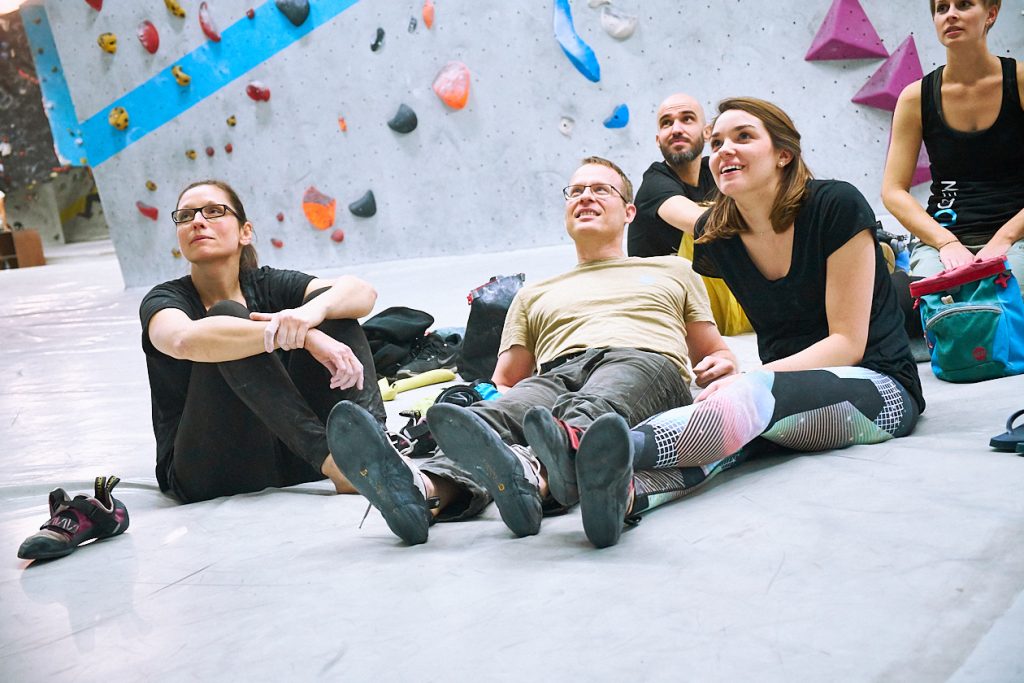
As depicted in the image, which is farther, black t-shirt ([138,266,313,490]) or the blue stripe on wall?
the blue stripe on wall

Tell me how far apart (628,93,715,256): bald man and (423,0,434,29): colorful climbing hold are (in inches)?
103

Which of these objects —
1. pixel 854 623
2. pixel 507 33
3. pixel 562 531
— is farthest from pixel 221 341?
pixel 507 33

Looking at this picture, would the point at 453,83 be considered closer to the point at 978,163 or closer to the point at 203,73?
the point at 203,73

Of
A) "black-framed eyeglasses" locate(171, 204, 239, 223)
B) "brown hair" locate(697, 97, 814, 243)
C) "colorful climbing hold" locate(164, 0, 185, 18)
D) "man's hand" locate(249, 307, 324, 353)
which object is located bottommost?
"man's hand" locate(249, 307, 324, 353)

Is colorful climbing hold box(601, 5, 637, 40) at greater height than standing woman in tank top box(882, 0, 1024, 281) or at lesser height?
greater

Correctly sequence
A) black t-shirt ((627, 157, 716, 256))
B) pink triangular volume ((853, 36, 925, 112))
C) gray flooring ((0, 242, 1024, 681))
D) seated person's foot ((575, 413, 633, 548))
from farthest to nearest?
pink triangular volume ((853, 36, 925, 112)) < black t-shirt ((627, 157, 716, 256)) < seated person's foot ((575, 413, 633, 548)) < gray flooring ((0, 242, 1024, 681))

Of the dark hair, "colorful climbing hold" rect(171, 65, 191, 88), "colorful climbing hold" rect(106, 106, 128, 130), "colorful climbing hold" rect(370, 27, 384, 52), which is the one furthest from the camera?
"colorful climbing hold" rect(106, 106, 128, 130)

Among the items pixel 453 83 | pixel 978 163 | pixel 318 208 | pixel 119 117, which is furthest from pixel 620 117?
pixel 119 117

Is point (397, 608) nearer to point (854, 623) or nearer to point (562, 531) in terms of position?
point (562, 531)

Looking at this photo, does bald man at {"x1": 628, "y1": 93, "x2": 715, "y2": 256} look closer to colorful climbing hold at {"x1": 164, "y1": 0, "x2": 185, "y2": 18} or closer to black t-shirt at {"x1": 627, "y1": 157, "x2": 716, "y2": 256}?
black t-shirt at {"x1": 627, "y1": 157, "x2": 716, "y2": 256}

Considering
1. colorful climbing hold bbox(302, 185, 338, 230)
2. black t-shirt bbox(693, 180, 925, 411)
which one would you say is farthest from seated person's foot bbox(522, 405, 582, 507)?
colorful climbing hold bbox(302, 185, 338, 230)

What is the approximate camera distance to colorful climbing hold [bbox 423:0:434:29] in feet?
18.0

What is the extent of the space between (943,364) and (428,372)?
1.48m

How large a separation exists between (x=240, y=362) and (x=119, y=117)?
492 cm
